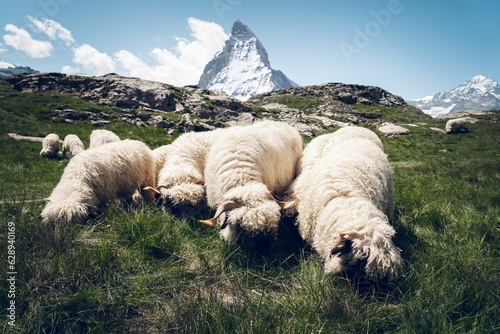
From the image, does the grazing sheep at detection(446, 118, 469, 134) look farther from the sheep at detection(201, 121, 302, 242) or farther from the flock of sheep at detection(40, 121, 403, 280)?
the sheep at detection(201, 121, 302, 242)

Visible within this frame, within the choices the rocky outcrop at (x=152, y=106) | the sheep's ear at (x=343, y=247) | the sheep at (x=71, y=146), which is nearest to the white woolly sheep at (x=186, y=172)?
the sheep's ear at (x=343, y=247)

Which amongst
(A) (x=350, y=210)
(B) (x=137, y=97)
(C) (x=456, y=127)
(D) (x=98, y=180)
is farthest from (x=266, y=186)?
(B) (x=137, y=97)

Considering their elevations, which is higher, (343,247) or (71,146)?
(343,247)

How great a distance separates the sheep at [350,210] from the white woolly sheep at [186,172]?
2.08 metres

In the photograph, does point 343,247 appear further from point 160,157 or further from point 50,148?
point 50,148

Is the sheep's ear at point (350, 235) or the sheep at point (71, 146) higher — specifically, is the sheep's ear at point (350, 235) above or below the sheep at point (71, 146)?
above

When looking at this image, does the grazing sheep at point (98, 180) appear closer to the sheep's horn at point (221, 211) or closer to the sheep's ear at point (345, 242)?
the sheep's horn at point (221, 211)

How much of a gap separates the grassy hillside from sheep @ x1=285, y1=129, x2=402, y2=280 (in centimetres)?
25

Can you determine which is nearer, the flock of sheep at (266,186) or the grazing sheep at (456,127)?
the flock of sheep at (266,186)

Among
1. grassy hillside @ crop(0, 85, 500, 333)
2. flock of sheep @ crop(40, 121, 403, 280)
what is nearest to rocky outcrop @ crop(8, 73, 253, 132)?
flock of sheep @ crop(40, 121, 403, 280)

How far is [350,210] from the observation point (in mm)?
4348

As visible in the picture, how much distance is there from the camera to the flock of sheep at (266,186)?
3959 mm

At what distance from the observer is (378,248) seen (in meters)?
3.64

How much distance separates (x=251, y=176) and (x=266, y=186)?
0.40 metres
